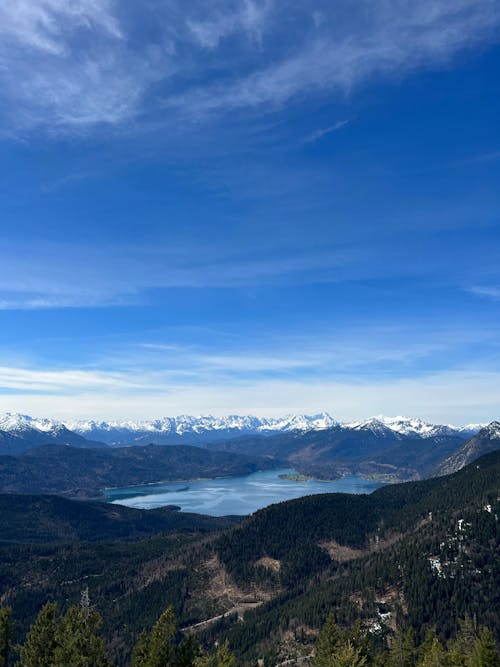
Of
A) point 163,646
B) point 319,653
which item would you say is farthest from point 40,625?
point 319,653

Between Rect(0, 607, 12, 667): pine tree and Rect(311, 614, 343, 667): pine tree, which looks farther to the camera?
Rect(311, 614, 343, 667): pine tree

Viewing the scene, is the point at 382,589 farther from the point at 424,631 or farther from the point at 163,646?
the point at 163,646

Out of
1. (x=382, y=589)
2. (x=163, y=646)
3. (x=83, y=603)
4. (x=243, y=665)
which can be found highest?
(x=83, y=603)

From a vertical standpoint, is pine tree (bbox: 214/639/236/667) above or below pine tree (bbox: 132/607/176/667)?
below

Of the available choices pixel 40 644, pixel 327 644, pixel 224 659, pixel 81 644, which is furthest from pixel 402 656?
pixel 40 644

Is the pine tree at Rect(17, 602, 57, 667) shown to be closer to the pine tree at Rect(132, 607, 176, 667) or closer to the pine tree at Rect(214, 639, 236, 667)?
the pine tree at Rect(132, 607, 176, 667)

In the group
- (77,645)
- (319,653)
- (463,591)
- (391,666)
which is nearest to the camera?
(77,645)

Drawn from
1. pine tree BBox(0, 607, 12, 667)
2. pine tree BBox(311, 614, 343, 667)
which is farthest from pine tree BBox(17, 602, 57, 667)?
pine tree BBox(311, 614, 343, 667)

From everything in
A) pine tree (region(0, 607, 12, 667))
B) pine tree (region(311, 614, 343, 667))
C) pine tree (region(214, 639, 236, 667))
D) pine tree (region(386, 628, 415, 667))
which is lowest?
pine tree (region(386, 628, 415, 667))

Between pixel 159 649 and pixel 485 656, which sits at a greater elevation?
pixel 159 649

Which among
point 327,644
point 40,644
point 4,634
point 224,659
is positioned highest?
point 4,634

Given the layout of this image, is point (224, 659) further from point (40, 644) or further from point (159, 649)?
point (40, 644)
